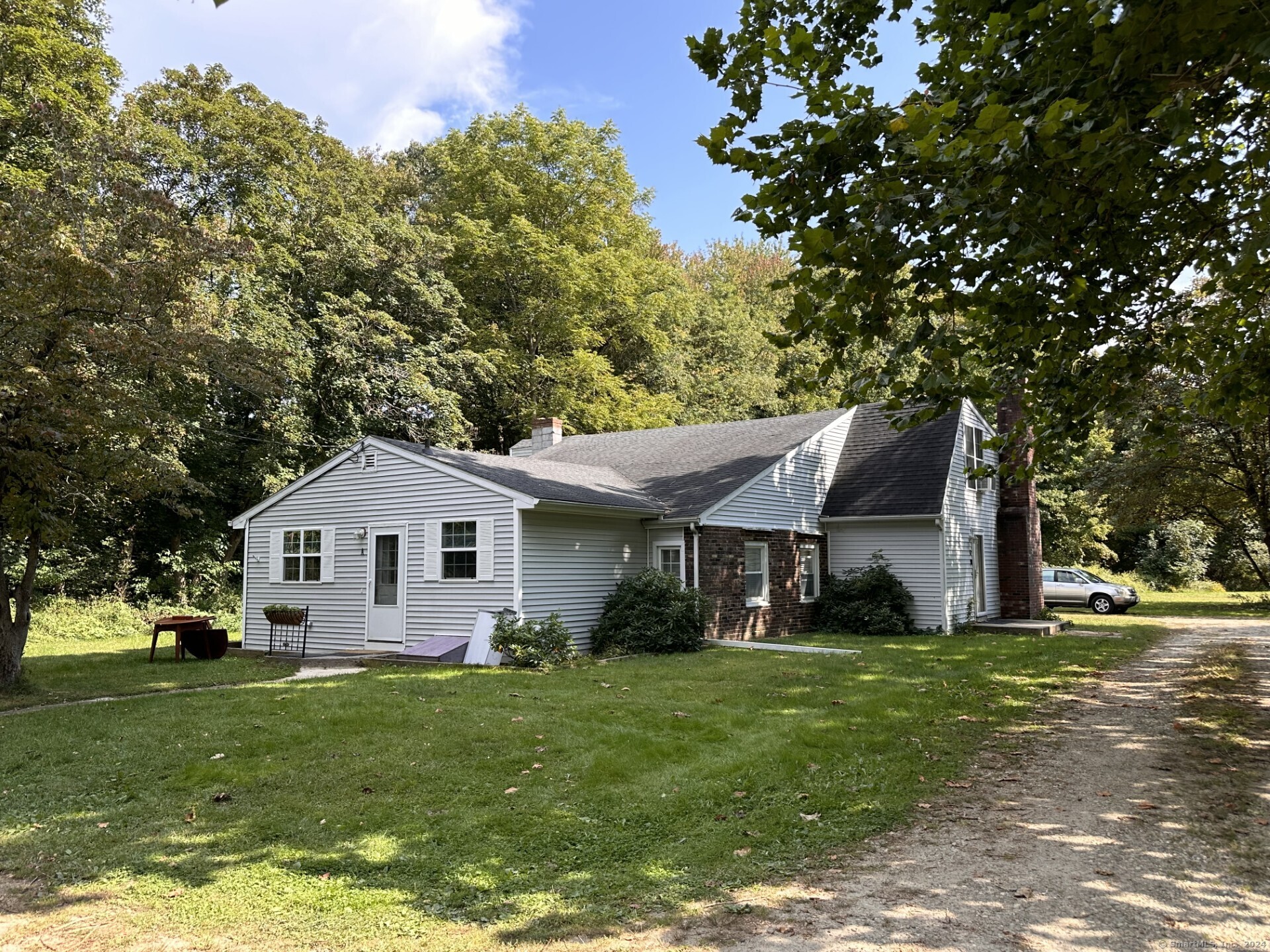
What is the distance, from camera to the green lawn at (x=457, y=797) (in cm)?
443

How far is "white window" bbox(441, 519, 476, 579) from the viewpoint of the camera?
50.2 feet

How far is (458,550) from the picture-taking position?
50.6 ft

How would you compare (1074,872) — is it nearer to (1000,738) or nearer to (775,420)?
(1000,738)

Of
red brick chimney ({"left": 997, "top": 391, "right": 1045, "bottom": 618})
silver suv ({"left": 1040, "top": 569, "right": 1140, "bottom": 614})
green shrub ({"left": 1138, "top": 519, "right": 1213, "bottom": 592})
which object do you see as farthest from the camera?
green shrub ({"left": 1138, "top": 519, "right": 1213, "bottom": 592})

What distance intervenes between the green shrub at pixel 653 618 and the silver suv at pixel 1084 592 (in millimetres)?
15220

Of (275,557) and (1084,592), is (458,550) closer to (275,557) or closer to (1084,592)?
(275,557)

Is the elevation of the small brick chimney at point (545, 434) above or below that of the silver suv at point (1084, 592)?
above

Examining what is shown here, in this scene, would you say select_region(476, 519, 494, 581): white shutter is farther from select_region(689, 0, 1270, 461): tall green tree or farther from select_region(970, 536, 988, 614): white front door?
select_region(970, 536, 988, 614): white front door

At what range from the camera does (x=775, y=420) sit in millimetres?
22344

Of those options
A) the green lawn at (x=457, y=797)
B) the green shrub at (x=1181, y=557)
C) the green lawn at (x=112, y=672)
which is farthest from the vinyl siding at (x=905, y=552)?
the green shrub at (x=1181, y=557)

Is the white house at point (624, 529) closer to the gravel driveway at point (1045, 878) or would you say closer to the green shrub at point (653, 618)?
the green shrub at point (653, 618)

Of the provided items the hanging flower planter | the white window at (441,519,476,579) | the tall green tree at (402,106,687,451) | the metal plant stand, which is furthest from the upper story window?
the tall green tree at (402,106,687,451)

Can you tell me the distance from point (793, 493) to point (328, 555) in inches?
402

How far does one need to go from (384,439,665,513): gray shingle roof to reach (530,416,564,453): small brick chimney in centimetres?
603
